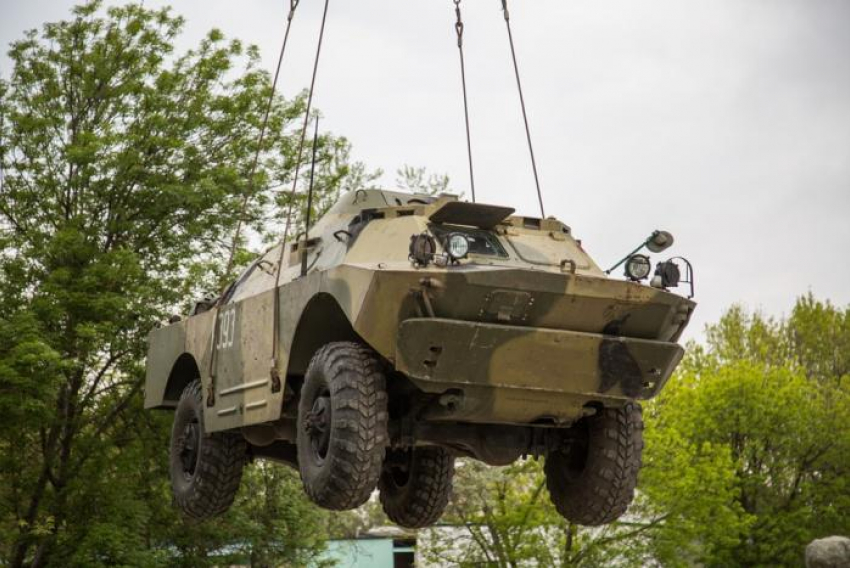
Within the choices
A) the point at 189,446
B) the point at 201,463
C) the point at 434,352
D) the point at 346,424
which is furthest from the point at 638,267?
the point at 189,446

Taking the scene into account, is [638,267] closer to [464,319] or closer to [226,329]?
[464,319]

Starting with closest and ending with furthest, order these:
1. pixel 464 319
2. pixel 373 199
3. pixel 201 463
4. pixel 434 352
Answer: pixel 434 352
pixel 464 319
pixel 373 199
pixel 201 463

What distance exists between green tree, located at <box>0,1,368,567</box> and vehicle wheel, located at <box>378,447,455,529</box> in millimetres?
8327

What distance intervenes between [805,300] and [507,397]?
44291mm

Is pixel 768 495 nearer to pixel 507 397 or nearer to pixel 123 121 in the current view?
pixel 123 121

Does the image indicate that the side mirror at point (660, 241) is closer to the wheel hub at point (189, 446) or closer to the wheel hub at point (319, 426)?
the wheel hub at point (319, 426)

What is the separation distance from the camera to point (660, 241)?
406 inches

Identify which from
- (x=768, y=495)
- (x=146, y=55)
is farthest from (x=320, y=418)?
(x=768, y=495)

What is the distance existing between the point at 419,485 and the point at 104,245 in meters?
11.4

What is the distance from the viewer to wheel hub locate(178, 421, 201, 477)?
12.6 metres

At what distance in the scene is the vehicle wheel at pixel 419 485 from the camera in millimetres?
12711

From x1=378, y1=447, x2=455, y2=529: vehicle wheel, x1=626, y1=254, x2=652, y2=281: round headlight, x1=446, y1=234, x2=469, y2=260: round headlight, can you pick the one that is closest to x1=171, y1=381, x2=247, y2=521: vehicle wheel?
x1=378, y1=447, x2=455, y2=529: vehicle wheel

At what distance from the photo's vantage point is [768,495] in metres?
43.4

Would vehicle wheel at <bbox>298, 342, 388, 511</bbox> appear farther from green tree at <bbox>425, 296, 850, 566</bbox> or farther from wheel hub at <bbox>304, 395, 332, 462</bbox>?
green tree at <bbox>425, 296, 850, 566</bbox>
